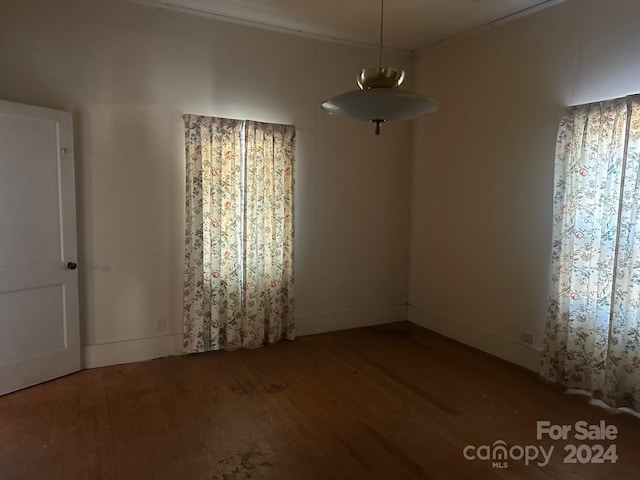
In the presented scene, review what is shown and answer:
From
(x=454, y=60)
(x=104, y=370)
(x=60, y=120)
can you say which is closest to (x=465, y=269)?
(x=454, y=60)

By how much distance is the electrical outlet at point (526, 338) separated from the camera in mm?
3943

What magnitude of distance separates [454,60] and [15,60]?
4082 mm

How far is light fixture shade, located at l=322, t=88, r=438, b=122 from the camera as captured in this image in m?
1.91

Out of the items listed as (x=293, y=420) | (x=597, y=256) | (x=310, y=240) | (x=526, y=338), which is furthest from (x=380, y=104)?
(x=526, y=338)

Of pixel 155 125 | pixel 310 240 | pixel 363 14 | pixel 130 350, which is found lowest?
pixel 130 350

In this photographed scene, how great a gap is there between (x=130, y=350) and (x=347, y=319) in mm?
2359

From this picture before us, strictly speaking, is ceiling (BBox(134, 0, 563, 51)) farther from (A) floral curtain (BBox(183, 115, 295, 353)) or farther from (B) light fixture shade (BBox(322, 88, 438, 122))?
→ (B) light fixture shade (BBox(322, 88, 438, 122))

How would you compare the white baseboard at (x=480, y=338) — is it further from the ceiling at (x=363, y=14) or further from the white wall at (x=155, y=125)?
the ceiling at (x=363, y=14)

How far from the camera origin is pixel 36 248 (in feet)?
11.0

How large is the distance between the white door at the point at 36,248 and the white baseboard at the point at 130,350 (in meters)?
0.16

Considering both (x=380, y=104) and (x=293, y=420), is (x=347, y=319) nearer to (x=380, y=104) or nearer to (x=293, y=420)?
(x=293, y=420)

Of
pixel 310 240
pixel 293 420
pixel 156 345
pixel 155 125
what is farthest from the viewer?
pixel 310 240

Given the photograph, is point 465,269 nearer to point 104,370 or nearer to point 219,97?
point 219,97

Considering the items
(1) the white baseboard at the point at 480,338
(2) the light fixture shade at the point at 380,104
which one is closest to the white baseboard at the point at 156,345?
(1) the white baseboard at the point at 480,338
